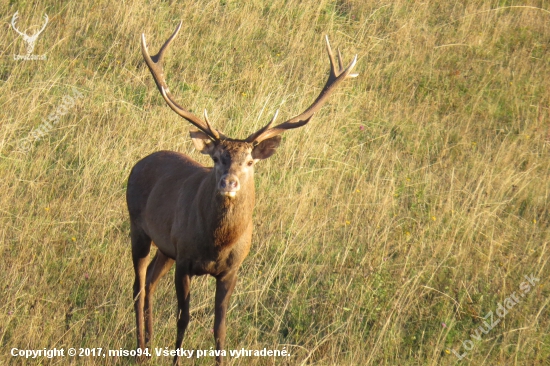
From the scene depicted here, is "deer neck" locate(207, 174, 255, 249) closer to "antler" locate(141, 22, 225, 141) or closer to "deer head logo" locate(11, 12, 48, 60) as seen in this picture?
"antler" locate(141, 22, 225, 141)

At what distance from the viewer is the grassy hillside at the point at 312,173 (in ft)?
17.7

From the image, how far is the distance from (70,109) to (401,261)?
3728 millimetres

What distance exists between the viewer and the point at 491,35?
424 inches

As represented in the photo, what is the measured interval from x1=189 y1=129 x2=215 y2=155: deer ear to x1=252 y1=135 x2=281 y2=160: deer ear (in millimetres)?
293

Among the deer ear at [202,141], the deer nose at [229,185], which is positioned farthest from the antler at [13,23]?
the deer nose at [229,185]

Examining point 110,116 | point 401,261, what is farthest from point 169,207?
point 110,116

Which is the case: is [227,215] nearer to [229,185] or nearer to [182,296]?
[229,185]

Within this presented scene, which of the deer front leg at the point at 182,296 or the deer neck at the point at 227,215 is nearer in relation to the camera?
the deer neck at the point at 227,215

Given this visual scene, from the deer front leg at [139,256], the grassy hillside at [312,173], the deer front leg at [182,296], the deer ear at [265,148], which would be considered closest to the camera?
the deer front leg at [182,296]

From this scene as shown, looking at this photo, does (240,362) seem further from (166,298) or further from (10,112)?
(10,112)

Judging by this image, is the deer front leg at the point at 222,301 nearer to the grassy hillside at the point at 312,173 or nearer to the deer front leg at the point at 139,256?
the grassy hillside at the point at 312,173

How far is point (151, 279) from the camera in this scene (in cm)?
566

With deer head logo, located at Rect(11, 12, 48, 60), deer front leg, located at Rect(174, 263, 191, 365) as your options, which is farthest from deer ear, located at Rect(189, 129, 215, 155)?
deer head logo, located at Rect(11, 12, 48, 60)

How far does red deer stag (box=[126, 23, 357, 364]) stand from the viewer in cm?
483
